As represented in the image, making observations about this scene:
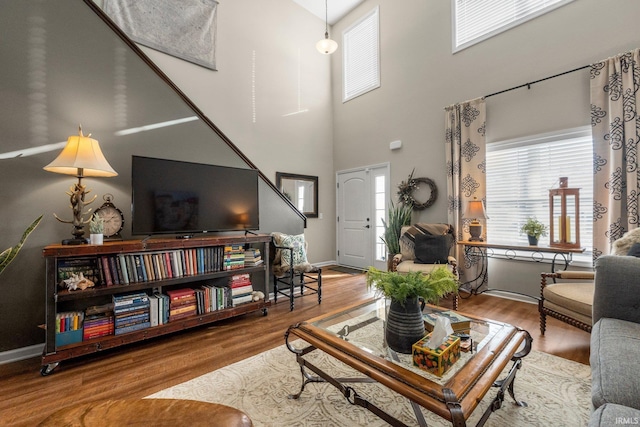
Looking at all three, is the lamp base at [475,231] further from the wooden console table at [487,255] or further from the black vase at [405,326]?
the black vase at [405,326]

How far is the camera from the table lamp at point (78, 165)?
2.06 metres

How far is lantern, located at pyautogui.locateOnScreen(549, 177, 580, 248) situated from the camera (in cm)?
282

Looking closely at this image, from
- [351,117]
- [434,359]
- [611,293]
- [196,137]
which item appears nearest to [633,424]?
[434,359]

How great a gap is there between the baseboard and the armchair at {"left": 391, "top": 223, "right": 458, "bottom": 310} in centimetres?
343

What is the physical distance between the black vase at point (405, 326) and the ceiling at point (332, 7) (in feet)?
19.2

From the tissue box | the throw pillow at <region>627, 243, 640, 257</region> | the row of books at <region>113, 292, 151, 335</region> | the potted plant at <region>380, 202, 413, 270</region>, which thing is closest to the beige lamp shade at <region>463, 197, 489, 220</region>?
the potted plant at <region>380, 202, 413, 270</region>

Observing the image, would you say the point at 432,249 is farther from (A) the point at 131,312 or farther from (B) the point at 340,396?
(A) the point at 131,312

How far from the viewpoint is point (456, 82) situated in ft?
13.2

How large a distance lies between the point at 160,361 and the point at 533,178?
4.40 metres

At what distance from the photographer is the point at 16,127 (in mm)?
2164

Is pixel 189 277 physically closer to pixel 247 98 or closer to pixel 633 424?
pixel 633 424

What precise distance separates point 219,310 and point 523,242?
374 cm

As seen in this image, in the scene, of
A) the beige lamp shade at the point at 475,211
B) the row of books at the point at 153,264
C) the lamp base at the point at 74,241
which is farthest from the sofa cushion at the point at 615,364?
the lamp base at the point at 74,241

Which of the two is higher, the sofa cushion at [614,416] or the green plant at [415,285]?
the green plant at [415,285]
